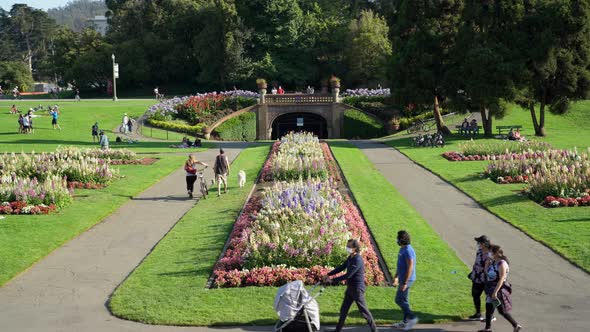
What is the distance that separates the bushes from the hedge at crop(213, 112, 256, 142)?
7.65 meters

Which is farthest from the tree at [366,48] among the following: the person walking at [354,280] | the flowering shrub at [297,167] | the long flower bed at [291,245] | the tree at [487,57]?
the person walking at [354,280]

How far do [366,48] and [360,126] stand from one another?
43.6ft

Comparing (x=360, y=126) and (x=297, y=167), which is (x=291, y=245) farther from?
(x=360, y=126)

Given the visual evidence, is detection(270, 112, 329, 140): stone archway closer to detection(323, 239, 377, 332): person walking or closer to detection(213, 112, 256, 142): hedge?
detection(213, 112, 256, 142): hedge

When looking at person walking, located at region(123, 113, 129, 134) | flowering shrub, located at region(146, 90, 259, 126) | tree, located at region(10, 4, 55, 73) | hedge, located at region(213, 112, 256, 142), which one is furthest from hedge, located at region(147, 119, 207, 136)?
tree, located at region(10, 4, 55, 73)

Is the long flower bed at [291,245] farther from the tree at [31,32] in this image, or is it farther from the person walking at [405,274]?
the tree at [31,32]

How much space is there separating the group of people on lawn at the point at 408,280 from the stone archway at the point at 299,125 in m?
48.0

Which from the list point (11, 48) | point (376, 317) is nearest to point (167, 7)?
point (11, 48)

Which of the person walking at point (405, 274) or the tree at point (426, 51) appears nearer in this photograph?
the person walking at point (405, 274)

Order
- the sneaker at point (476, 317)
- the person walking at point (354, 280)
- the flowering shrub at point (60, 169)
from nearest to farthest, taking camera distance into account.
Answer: the person walking at point (354, 280)
the sneaker at point (476, 317)
the flowering shrub at point (60, 169)

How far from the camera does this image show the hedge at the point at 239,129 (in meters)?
52.6

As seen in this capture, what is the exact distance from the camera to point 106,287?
529 inches

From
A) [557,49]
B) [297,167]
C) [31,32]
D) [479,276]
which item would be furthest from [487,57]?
[31,32]

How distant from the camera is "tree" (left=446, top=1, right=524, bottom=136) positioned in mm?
38094
